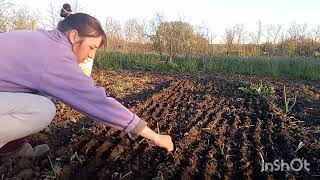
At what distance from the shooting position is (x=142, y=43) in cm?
1584

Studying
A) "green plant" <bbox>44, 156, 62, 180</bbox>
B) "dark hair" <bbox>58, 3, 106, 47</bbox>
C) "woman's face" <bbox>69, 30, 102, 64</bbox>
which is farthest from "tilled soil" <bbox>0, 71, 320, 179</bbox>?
"dark hair" <bbox>58, 3, 106, 47</bbox>

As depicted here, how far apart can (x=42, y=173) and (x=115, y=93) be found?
3.93 m

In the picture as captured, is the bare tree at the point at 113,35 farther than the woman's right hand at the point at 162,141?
Yes

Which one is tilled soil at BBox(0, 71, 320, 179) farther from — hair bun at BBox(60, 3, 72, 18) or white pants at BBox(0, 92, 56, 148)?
hair bun at BBox(60, 3, 72, 18)

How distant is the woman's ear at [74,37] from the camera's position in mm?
2652

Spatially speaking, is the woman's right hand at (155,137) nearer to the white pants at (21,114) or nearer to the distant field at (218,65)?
the white pants at (21,114)

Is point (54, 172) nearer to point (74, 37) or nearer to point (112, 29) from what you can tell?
point (74, 37)

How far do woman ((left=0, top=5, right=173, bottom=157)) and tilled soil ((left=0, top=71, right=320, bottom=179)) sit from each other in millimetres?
359

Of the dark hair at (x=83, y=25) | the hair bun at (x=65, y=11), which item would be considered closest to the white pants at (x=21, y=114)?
the dark hair at (x=83, y=25)

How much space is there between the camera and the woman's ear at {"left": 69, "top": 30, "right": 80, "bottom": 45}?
8.70ft

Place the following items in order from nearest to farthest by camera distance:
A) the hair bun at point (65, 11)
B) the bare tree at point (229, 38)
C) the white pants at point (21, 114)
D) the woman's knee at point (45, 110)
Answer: the white pants at point (21, 114), the woman's knee at point (45, 110), the hair bun at point (65, 11), the bare tree at point (229, 38)

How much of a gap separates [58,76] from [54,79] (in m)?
0.03

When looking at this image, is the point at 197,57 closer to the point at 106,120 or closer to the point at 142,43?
the point at 142,43

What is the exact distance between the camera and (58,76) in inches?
99.0
